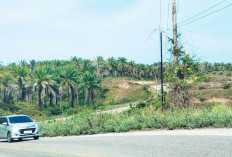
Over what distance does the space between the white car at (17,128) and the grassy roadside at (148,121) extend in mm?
2629

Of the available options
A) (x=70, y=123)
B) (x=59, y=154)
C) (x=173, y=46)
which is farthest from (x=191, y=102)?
(x=59, y=154)

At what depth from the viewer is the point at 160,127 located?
51.3ft

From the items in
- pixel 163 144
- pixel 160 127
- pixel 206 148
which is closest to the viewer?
pixel 206 148

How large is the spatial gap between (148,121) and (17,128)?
7896 mm

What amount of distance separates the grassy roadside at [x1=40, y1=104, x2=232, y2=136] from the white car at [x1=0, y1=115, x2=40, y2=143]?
2.63 metres

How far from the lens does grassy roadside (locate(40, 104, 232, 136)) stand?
13688 millimetres

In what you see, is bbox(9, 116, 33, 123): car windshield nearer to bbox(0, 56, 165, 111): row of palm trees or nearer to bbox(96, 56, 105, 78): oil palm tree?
bbox(0, 56, 165, 111): row of palm trees

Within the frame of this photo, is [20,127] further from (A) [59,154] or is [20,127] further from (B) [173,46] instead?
(B) [173,46]

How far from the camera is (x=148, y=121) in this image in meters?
16.1

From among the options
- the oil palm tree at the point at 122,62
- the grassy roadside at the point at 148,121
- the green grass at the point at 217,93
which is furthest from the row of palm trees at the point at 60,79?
the grassy roadside at the point at 148,121

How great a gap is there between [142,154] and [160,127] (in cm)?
710

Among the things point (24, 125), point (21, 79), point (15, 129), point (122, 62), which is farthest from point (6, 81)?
point (15, 129)

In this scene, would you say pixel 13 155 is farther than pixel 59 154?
Yes

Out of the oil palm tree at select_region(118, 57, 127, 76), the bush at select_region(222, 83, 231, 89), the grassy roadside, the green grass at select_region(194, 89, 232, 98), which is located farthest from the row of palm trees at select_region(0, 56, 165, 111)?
the grassy roadside
